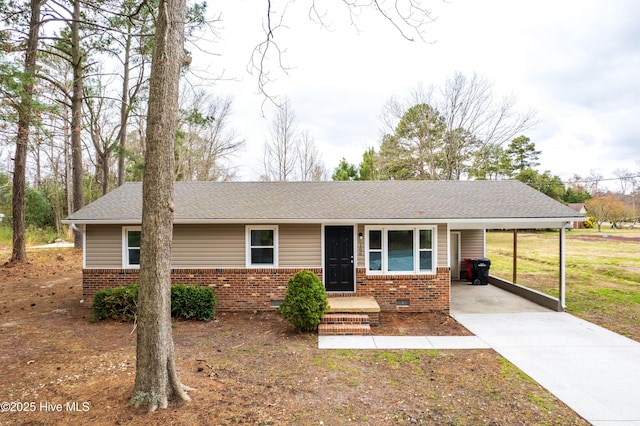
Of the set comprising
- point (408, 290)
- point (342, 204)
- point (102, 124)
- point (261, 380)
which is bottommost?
point (261, 380)

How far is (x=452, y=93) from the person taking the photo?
2453 cm

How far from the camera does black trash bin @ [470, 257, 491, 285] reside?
37.3 ft

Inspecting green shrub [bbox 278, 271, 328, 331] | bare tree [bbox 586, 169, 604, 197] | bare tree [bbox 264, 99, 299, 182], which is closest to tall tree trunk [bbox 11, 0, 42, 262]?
green shrub [bbox 278, 271, 328, 331]

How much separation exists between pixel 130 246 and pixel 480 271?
433 inches

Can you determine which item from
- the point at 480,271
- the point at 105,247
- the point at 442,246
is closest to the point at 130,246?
the point at 105,247

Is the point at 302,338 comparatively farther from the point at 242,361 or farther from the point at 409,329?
the point at 409,329

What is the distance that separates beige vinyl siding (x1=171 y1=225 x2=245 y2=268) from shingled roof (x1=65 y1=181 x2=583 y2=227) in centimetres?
45

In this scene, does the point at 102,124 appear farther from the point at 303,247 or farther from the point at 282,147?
the point at 303,247

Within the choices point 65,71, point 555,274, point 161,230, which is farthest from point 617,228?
point 65,71

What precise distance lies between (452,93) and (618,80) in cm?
969

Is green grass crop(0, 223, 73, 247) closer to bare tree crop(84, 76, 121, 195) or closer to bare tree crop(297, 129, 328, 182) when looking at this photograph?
bare tree crop(84, 76, 121, 195)

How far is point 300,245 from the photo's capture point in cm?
839

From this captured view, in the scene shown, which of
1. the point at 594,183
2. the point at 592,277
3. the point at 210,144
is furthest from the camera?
the point at 594,183

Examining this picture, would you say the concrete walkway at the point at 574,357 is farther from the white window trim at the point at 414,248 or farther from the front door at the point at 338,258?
the front door at the point at 338,258
